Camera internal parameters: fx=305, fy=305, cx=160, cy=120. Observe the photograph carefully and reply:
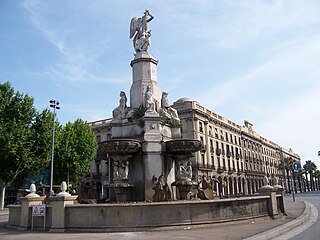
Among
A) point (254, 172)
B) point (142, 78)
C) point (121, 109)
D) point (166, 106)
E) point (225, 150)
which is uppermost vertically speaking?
point (225, 150)

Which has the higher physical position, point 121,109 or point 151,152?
point 121,109

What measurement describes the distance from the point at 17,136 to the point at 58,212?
2010 cm

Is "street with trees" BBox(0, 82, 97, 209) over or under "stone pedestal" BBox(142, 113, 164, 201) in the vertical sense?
over

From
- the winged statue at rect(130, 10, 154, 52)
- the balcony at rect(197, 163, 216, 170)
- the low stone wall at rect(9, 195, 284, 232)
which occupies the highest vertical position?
the winged statue at rect(130, 10, 154, 52)

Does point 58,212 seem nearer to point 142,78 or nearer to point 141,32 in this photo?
point 142,78

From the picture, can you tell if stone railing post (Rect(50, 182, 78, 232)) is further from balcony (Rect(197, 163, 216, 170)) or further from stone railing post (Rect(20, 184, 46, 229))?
balcony (Rect(197, 163, 216, 170))

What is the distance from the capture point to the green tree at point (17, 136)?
27.8 meters

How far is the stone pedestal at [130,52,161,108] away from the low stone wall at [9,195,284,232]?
615 centimetres

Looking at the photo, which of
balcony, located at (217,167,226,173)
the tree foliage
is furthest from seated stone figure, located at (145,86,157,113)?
balcony, located at (217,167,226,173)

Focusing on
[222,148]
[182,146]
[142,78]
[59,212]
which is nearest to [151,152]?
[182,146]

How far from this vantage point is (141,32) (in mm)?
16500

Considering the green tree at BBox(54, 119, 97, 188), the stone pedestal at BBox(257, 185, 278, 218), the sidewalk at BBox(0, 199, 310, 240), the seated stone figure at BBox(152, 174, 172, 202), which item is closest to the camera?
the sidewalk at BBox(0, 199, 310, 240)

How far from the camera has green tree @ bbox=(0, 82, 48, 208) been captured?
2780 centimetres

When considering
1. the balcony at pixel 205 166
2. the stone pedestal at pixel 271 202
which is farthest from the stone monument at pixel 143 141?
the balcony at pixel 205 166
